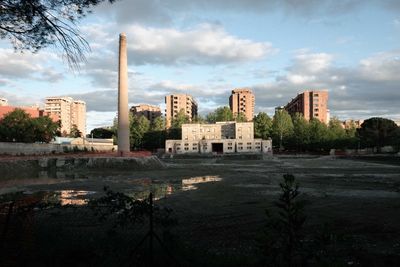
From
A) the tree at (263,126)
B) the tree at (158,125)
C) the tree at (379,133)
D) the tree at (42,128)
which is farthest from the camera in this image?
the tree at (158,125)

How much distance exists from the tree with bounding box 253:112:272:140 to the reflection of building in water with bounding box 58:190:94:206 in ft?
394

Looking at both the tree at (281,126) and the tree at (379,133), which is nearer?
the tree at (379,133)

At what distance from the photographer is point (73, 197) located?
72.8 feet

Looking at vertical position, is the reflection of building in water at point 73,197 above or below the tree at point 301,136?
below

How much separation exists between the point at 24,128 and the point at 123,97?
2839 cm

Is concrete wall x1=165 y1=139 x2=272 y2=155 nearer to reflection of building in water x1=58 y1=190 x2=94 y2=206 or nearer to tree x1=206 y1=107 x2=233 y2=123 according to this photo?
tree x1=206 y1=107 x2=233 y2=123

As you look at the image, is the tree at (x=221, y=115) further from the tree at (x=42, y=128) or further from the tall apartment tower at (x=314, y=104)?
the tree at (x=42, y=128)

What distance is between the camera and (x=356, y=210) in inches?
664

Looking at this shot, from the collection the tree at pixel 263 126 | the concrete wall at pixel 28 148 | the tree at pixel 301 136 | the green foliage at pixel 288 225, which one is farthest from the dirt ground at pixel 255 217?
the tree at pixel 263 126

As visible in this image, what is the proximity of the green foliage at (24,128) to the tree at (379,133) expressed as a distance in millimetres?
79790

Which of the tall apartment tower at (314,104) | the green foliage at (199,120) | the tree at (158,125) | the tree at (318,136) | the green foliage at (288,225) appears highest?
the tall apartment tower at (314,104)

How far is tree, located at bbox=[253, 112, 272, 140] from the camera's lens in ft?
465

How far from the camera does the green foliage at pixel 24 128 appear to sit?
78.4m

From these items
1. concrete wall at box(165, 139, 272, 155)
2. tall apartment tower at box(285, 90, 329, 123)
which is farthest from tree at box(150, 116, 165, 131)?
tall apartment tower at box(285, 90, 329, 123)
